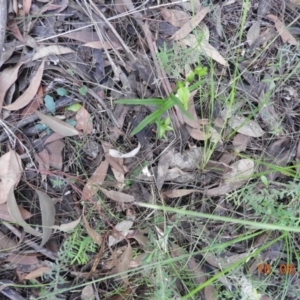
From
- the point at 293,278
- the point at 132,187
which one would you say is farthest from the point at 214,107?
the point at 293,278

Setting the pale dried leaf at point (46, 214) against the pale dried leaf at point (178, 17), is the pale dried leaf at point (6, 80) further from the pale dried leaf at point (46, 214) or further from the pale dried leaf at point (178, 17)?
the pale dried leaf at point (178, 17)

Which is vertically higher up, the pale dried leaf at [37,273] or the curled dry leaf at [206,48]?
the curled dry leaf at [206,48]

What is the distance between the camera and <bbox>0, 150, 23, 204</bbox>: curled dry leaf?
1.17m

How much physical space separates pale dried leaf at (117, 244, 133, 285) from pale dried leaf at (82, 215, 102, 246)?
8 centimetres

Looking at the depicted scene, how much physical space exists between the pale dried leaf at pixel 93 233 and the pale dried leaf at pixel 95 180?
69 mm

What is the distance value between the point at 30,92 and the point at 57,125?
4.9 inches

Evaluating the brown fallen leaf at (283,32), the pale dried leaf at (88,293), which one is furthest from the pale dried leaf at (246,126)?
the pale dried leaf at (88,293)

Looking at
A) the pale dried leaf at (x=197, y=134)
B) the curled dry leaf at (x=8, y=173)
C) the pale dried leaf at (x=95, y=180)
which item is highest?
the pale dried leaf at (x=197, y=134)

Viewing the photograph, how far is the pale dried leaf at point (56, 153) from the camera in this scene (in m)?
1.20

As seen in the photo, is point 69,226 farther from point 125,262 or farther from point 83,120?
point 83,120

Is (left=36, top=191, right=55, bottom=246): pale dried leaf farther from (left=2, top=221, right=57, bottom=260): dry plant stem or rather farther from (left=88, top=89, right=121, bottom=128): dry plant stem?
(left=88, top=89, right=121, bottom=128): dry plant stem

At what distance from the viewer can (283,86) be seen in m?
1.29

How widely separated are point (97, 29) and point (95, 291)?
0.76 metres

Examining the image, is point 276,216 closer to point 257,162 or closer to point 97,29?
point 257,162
